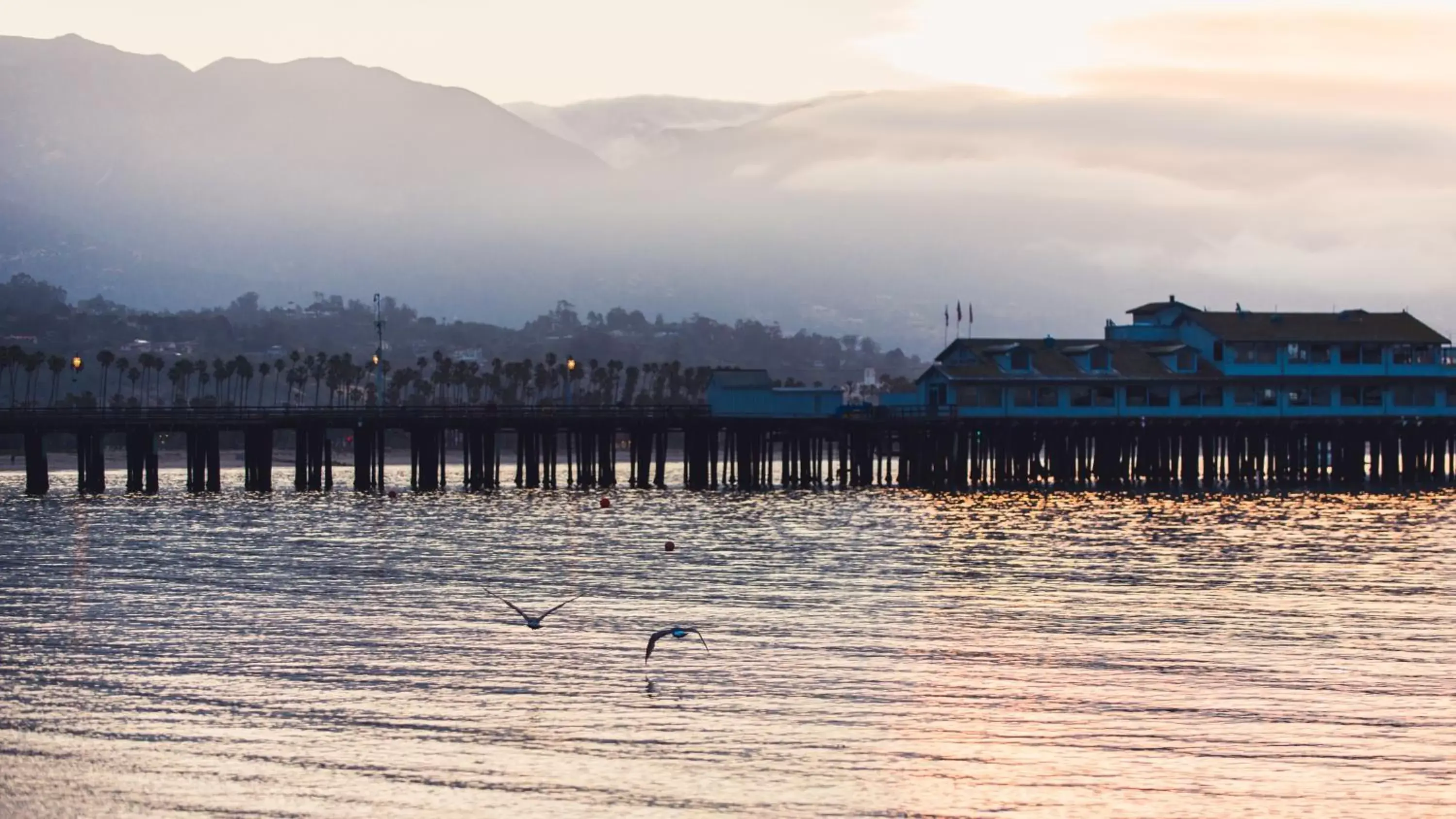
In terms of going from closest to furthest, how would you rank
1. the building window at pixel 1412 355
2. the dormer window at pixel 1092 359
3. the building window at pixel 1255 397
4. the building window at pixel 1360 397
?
the dormer window at pixel 1092 359
the building window at pixel 1255 397
the building window at pixel 1360 397
the building window at pixel 1412 355

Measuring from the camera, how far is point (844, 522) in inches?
3383

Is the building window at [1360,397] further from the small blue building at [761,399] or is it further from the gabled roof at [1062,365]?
the small blue building at [761,399]

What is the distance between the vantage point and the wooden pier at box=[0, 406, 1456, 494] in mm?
109500

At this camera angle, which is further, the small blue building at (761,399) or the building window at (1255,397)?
the small blue building at (761,399)

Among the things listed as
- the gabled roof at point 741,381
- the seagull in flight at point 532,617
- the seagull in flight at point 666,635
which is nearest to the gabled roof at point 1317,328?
the gabled roof at point 741,381

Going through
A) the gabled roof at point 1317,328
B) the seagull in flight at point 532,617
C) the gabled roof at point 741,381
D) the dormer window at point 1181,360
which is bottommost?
the seagull in flight at point 532,617

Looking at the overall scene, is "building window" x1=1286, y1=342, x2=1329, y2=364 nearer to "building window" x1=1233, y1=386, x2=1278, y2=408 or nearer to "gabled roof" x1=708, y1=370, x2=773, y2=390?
"building window" x1=1233, y1=386, x2=1278, y2=408

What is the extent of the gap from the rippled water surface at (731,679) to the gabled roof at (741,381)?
162 feet

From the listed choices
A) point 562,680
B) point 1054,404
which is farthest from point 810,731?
point 1054,404

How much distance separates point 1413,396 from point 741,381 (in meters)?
45.5

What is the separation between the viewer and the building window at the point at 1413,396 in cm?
12344

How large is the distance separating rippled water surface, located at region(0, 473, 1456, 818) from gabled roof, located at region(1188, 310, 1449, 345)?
165 feet

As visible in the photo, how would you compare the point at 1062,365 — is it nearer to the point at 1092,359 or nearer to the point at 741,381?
the point at 1092,359

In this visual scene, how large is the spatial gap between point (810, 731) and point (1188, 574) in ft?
102
